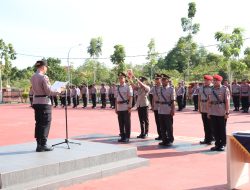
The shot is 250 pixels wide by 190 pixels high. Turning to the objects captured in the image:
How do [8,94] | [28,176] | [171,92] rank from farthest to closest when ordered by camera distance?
[8,94], [171,92], [28,176]

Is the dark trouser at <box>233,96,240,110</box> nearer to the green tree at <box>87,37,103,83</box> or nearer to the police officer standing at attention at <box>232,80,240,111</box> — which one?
the police officer standing at attention at <box>232,80,240,111</box>

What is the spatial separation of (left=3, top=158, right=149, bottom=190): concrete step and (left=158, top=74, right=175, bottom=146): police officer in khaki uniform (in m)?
1.92

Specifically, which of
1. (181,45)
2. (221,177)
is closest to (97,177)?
(221,177)

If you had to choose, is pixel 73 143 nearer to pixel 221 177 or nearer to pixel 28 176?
pixel 28 176

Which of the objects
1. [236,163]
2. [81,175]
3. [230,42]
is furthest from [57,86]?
[230,42]

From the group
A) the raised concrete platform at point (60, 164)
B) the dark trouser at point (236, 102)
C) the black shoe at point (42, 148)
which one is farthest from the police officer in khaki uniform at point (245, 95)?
the black shoe at point (42, 148)

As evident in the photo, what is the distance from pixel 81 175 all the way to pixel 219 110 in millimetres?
3633

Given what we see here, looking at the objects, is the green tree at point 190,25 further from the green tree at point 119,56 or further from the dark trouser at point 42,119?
the dark trouser at point 42,119

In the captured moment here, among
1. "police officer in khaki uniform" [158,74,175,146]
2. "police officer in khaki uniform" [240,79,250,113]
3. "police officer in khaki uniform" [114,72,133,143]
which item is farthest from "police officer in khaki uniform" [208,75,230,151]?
"police officer in khaki uniform" [240,79,250,113]

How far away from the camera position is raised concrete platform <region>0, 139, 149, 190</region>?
5.32 meters

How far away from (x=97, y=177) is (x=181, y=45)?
89.8 ft

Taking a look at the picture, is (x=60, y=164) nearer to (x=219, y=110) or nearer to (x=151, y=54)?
(x=219, y=110)

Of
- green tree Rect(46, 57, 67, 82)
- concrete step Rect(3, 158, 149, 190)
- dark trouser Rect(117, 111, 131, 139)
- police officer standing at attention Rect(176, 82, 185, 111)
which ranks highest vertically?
green tree Rect(46, 57, 67, 82)

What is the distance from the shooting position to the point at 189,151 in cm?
802
